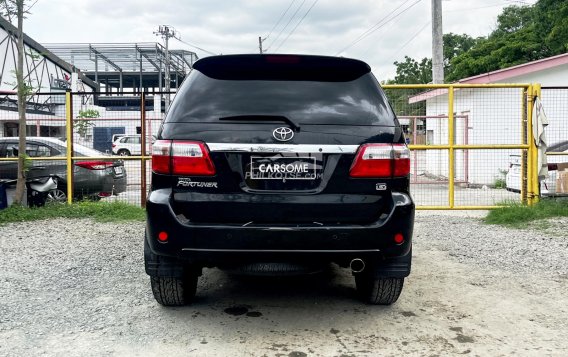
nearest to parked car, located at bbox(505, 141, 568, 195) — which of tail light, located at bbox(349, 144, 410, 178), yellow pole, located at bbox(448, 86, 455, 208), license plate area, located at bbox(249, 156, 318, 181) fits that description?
yellow pole, located at bbox(448, 86, 455, 208)

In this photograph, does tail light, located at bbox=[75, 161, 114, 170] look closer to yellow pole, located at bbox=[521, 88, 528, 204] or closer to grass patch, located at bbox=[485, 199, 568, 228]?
grass patch, located at bbox=[485, 199, 568, 228]

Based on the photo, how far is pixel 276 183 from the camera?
11.1ft

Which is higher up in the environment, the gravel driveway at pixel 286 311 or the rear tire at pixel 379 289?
the rear tire at pixel 379 289

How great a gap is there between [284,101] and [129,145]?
21.9ft

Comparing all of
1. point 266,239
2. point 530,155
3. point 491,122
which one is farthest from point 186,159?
point 491,122

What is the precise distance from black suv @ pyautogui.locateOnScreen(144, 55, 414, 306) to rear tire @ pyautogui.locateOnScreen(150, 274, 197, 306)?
0.51 metres

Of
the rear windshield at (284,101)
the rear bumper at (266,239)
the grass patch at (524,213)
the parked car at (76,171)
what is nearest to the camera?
the rear bumper at (266,239)

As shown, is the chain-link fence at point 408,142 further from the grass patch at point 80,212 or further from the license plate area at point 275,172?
the license plate area at point 275,172

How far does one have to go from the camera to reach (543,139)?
343 inches

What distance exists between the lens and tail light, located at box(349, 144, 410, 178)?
11.2 ft

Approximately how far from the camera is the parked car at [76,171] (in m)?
9.55

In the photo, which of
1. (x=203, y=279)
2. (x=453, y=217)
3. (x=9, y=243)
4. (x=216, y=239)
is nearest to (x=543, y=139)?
(x=453, y=217)

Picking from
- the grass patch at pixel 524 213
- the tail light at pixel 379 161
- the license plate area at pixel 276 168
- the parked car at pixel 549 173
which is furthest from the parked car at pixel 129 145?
the parked car at pixel 549 173

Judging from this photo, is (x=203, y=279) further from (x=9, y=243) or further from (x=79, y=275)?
(x=9, y=243)
